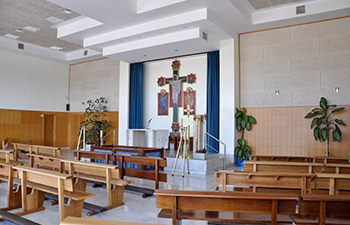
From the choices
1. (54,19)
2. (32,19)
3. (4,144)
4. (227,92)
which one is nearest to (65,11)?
(54,19)

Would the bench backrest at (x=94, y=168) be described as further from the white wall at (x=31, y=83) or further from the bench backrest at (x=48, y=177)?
the white wall at (x=31, y=83)

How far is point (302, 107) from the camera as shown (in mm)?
8562

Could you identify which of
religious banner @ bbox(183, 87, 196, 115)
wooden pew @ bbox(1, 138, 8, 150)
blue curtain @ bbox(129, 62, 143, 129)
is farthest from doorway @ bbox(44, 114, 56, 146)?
religious banner @ bbox(183, 87, 196, 115)

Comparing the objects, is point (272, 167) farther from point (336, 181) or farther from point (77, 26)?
point (77, 26)

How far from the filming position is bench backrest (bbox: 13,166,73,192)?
305 centimetres

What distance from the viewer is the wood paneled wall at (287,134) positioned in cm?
806

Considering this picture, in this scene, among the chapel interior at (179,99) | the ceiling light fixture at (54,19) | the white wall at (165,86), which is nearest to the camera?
the chapel interior at (179,99)

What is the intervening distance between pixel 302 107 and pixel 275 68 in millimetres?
1554

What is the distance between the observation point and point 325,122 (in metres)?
7.81

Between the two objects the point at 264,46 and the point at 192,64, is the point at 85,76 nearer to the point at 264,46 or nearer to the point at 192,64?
the point at 192,64

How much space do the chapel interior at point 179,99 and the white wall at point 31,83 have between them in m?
0.06

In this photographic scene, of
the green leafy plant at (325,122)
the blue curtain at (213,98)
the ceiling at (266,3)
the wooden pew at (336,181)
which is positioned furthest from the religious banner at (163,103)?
the wooden pew at (336,181)

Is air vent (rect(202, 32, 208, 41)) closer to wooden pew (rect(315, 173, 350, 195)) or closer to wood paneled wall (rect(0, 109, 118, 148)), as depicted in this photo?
wood paneled wall (rect(0, 109, 118, 148))

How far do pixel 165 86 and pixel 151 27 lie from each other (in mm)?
3813
